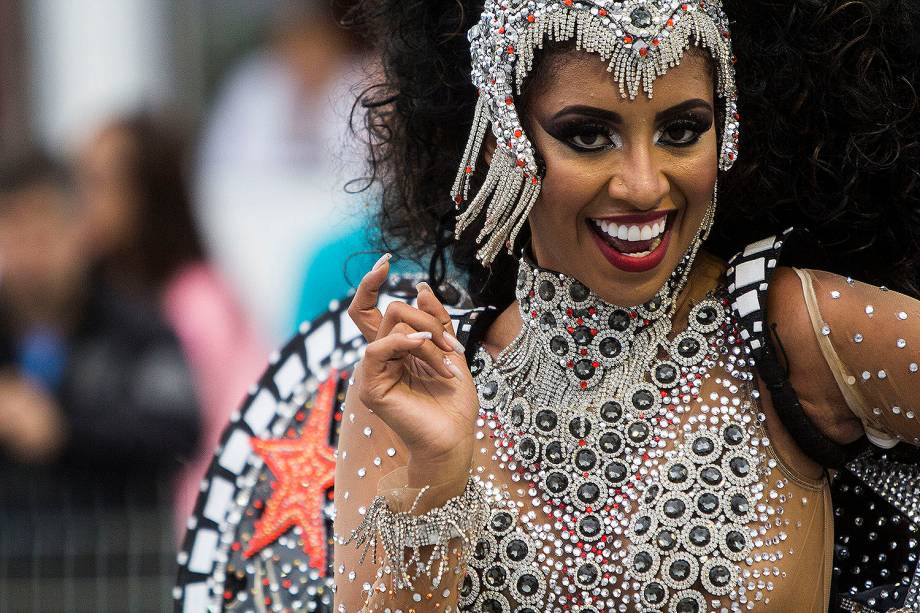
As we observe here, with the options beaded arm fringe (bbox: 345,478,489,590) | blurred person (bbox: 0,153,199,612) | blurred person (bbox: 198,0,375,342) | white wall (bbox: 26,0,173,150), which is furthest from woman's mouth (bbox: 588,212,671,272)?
white wall (bbox: 26,0,173,150)

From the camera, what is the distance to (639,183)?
2662 mm

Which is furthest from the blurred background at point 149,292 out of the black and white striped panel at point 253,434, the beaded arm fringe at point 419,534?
the beaded arm fringe at point 419,534

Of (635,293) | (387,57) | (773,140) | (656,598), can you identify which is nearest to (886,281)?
(773,140)

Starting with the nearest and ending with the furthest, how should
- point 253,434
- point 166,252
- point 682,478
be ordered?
point 682,478 → point 253,434 → point 166,252

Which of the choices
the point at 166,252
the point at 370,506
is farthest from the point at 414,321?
the point at 166,252

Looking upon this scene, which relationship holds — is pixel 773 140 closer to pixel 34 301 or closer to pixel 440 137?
pixel 440 137

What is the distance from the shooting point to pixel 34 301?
5738 mm

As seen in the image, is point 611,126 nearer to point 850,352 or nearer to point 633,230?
point 633,230

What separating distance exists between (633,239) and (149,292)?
10.3 ft

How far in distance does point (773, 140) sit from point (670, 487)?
66 cm

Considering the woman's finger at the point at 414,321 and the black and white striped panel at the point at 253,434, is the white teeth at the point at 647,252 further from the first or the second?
the black and white striped panel at the point at 253,434

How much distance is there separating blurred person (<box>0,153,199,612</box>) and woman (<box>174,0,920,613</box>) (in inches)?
86.7

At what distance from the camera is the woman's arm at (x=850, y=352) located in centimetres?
266

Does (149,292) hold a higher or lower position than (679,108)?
lower
